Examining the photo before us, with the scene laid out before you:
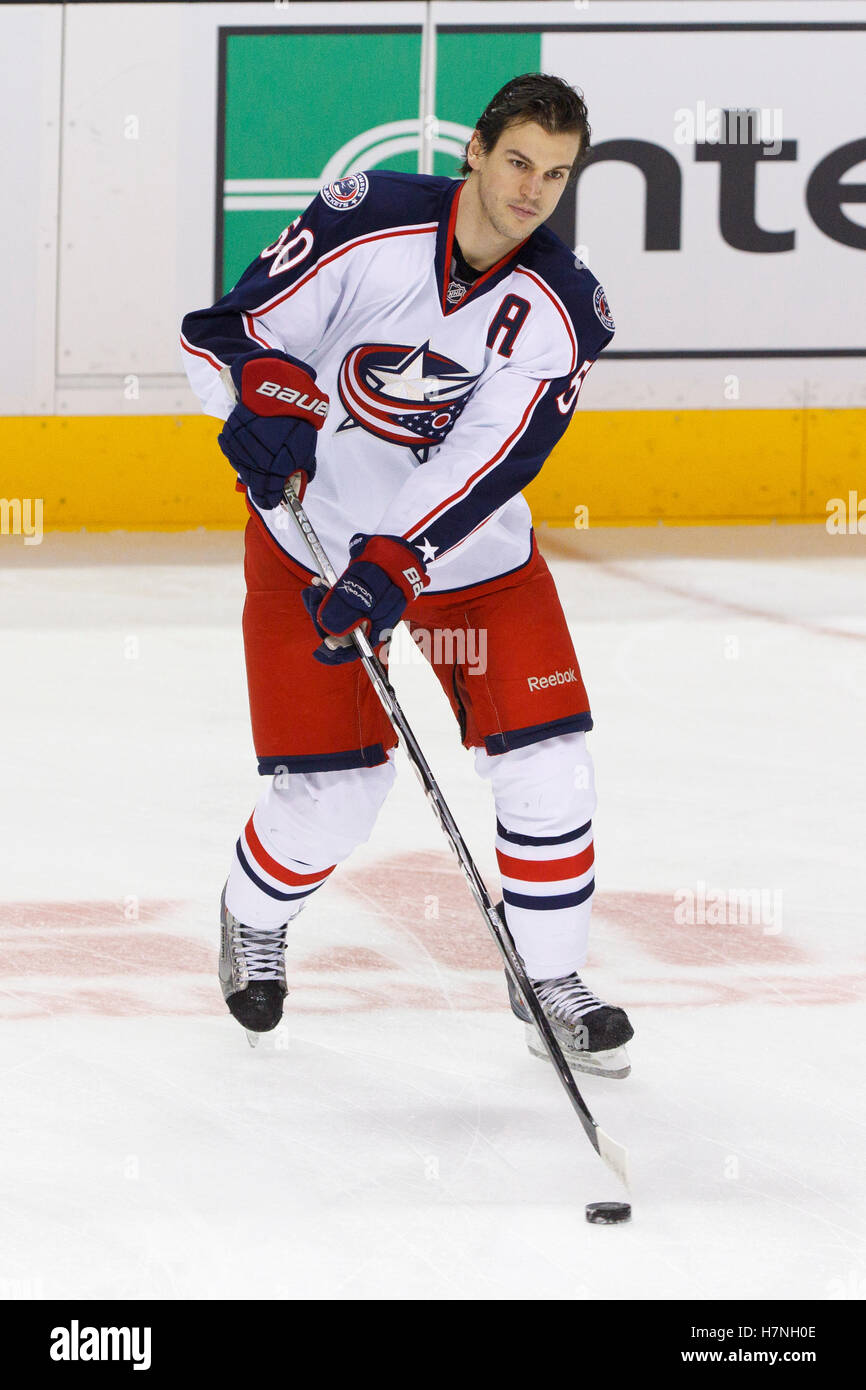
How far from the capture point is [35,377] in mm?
6621

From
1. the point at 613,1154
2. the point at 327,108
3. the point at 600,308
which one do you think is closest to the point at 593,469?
the point at 327,108

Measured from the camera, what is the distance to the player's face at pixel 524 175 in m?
2.00

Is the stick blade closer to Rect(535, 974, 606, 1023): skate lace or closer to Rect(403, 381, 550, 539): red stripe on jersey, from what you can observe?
Rect(535, 974, 606, 1023): skate lace

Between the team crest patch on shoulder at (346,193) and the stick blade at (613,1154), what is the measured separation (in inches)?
41.5

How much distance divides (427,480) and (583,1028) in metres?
0.64

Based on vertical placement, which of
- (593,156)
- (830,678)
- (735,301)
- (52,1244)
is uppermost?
(593,156)

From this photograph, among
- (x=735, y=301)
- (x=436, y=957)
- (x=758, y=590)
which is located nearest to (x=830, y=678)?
(x=758, y=590)

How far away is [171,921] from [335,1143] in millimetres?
793

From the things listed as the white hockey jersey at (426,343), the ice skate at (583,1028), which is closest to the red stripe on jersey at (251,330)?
the white hockey jersey at (426,343)

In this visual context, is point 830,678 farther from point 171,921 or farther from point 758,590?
point 171,921

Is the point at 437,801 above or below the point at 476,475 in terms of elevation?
below

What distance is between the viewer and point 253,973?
7.24 ft

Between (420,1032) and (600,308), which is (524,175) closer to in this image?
(600,308)

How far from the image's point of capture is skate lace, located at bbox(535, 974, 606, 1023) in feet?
6.90
